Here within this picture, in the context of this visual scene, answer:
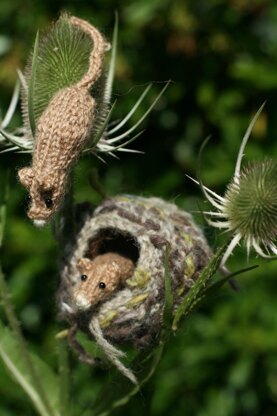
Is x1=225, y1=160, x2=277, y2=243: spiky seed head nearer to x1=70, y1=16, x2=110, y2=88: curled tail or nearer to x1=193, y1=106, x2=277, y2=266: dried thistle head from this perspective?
x1=193, y1=106, x2=277, y2=266: dried thistle head

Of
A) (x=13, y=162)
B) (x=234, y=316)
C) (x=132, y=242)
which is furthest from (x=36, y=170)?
(x=13, y=162)

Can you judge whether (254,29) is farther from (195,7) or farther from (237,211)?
(237,211)

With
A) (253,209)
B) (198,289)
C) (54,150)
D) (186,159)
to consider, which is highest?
(54,150)

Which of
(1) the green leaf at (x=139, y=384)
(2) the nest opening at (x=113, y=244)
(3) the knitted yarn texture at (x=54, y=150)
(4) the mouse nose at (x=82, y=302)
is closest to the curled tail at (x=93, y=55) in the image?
(3) the knitted yarn texture at (x=54, y=150)

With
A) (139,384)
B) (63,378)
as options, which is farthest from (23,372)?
(139,384)

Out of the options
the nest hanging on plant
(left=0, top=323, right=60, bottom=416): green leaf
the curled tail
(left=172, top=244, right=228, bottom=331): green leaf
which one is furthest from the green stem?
the curled tail

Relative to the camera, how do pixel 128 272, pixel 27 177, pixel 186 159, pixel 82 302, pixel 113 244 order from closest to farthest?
1. pixel 27 177
2. pixel 82 302
3. pixel 128 272
4. pixel 113 244
5. pixel 186 159

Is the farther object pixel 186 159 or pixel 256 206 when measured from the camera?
pixel 186 159

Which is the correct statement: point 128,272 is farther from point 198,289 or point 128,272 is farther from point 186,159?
point 186,159
